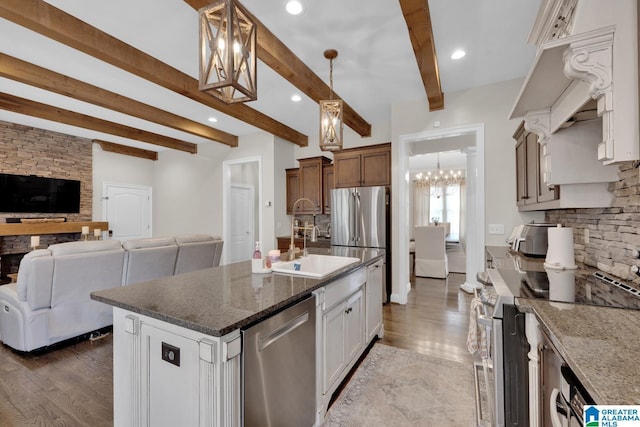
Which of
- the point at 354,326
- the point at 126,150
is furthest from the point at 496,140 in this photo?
the point at 126,150

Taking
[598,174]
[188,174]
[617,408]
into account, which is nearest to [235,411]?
[617,408]

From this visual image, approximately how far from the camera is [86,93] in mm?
3465

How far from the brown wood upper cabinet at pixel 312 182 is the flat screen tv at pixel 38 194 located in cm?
468

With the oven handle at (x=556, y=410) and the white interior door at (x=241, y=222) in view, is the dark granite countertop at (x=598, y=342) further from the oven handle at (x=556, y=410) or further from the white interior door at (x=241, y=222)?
the white interior door at (x=241, y=222)

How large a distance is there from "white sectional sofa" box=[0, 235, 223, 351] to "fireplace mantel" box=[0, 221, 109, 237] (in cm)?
288

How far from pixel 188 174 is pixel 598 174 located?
6895 mm

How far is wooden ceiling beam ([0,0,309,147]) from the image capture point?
2053 mm

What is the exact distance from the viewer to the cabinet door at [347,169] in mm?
4629

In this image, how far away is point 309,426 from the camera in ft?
5.20

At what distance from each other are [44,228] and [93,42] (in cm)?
443

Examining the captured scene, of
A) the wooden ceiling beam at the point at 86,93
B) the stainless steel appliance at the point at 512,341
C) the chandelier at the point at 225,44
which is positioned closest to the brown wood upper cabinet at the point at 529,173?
the stainless steel appliance at the point at 512,341

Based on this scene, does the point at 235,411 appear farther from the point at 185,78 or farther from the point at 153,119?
the point at 153,119

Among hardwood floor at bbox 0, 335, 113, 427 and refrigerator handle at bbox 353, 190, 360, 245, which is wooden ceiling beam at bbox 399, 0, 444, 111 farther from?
hardwood floor at bbox 0, 335, 113, 427

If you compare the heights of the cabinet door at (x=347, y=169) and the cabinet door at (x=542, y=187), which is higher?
the cabinet door at (x=347, y=169)
